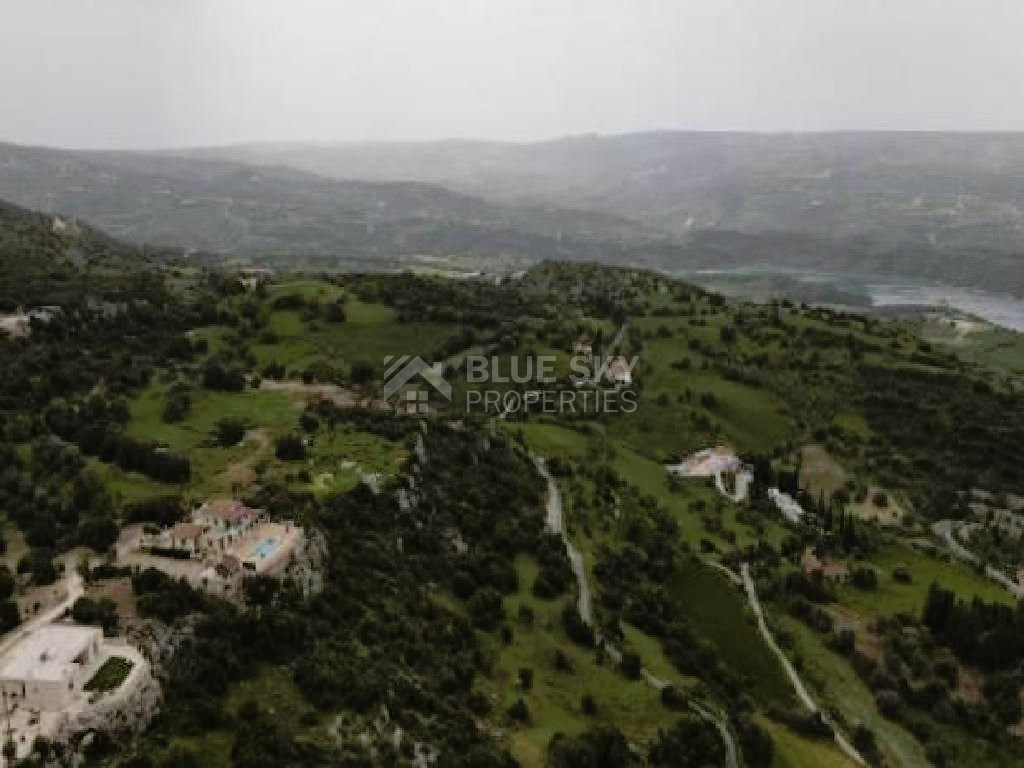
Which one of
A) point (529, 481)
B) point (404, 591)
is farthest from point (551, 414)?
point (404, 591)

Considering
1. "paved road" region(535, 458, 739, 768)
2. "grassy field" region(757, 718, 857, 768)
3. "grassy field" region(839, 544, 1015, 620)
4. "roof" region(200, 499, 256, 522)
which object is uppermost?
"roof" region(200, 499, 256, 522)

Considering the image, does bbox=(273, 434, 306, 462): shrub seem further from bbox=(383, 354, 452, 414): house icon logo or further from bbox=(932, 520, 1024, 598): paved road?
bbox=(932, 520, 1024, 598): paved road

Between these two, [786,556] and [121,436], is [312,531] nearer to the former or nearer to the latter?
[121,436]

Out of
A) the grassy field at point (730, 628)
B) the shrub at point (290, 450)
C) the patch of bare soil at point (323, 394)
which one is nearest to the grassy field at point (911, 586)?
the grassy field at point (730, 628)

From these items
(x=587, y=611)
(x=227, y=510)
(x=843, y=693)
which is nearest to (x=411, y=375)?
(x=587, y=611)

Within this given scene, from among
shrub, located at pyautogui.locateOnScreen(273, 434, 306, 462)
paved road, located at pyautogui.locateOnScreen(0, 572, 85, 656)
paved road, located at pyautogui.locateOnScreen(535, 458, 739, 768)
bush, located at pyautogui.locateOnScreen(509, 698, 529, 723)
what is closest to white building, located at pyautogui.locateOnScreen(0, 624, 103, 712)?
paved road, located at pyautogui.locateOnScreen(0, 572, 85, 656)

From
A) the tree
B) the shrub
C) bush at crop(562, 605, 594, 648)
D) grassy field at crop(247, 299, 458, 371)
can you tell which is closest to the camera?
bush at crop(562, 605, 594, 648)

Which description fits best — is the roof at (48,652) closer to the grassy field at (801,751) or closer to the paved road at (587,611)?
the paved road at (587,611)

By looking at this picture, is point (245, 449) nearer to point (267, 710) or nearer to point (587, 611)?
point (587, 611)
